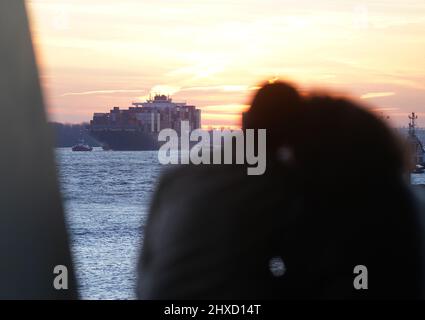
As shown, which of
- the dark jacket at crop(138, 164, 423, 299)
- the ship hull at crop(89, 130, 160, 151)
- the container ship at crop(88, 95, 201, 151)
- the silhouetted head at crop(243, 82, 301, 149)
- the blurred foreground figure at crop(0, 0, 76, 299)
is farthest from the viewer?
the ship hull at crop(89, 130, 160, 151)

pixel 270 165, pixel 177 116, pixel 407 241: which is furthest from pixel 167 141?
pixel 407 241

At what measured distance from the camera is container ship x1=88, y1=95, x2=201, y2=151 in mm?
1879

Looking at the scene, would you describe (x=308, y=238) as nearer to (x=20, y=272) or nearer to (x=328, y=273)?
(x=328, y=273)

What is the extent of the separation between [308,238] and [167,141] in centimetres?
59

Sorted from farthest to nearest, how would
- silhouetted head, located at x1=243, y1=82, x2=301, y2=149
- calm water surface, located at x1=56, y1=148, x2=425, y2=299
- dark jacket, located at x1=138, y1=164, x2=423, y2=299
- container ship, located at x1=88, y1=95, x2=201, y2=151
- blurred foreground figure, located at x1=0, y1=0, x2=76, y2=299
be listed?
calm water surface, located at x1=56, y1=148, x2=425, y2=299 → container ship, located at x1=88, y1=95, x2=201, y2=151 → blurred foreground figure, located at x1=0, y1=0, x2=76, y2=299 → silhouetted head, located at x1=243, y1=82, x2=301, y2=149 → dark jacket, located at x1=138, y1=164, x2=423, y2=299

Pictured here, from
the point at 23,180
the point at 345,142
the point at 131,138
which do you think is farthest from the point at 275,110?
the point at 131,138

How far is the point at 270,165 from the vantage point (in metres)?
1.12

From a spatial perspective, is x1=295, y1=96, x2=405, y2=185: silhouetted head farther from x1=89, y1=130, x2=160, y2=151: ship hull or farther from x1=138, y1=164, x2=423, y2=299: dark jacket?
x1=89, y1=130, x2=160, y2=151: ship hull

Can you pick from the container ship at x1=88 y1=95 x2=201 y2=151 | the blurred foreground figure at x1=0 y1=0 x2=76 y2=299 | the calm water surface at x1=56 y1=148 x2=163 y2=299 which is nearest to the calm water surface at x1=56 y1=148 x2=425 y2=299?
the calm water surface at x1=56 y1=148 x2=163 y2=299

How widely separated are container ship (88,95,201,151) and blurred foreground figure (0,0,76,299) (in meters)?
0.32

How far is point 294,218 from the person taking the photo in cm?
106

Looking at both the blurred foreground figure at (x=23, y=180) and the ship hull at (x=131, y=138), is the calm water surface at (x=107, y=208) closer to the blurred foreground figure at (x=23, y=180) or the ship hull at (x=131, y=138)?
the ship hull at (x=131, y=138)

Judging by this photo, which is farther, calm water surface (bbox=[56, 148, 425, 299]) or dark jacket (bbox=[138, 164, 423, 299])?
calm water surface (bbox=[56, 148, 425, 299])
